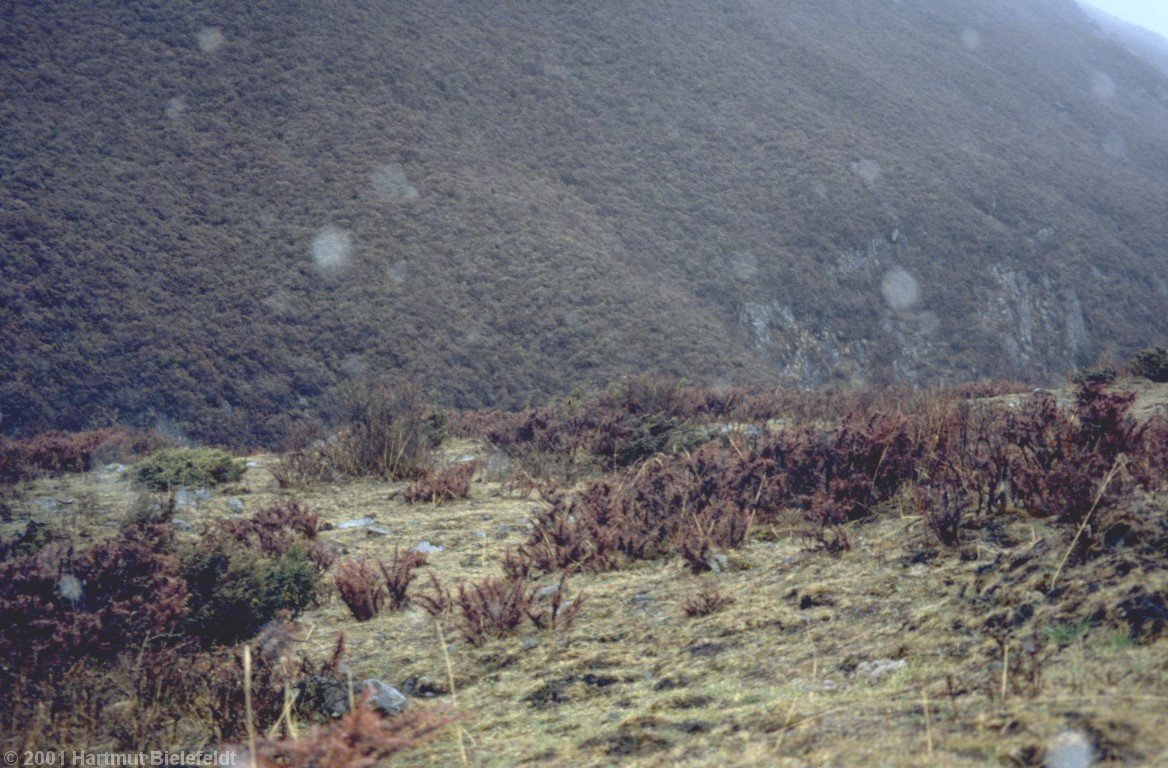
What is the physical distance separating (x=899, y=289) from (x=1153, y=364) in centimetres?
1952

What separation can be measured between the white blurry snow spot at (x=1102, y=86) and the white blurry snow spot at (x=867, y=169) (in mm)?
30906

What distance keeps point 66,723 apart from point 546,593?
192cm

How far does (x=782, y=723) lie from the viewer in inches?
75.2

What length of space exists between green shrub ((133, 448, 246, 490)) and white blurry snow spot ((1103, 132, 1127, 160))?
51.8m

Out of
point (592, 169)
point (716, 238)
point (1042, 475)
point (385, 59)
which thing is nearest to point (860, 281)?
point (716, 238)

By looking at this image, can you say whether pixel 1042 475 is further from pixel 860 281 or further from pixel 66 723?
pixel 860 281

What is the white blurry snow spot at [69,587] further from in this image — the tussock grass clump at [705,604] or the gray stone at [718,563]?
the gray stone at [718,563]

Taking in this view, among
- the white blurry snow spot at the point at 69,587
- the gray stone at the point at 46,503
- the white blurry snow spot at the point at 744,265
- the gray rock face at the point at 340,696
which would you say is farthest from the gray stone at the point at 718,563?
the white blurry snow spot at the point at 744,265


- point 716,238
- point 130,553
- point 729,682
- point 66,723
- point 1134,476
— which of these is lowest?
point 716,238

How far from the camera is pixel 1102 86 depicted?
53812mm

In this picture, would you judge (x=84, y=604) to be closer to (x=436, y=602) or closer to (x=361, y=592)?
(x=361, y=592)

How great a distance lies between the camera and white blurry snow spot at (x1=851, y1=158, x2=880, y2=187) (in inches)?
1243

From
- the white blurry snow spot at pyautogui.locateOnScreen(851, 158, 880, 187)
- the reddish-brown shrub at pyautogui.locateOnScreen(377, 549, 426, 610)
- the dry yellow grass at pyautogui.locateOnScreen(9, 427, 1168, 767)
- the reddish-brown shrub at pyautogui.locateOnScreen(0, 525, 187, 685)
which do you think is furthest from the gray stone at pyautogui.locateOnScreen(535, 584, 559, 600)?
the white blurry snow spot at pyautogui.locateOnScreen(851, 158, 880, 187)

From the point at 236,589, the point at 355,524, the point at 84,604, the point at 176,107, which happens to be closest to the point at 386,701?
the point at 236,589
